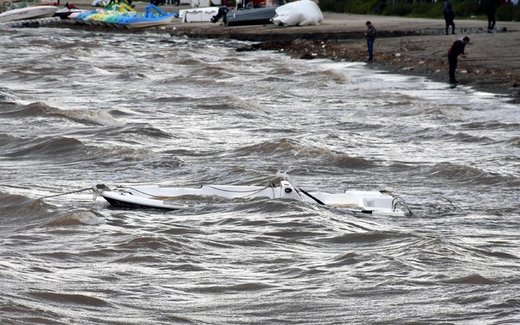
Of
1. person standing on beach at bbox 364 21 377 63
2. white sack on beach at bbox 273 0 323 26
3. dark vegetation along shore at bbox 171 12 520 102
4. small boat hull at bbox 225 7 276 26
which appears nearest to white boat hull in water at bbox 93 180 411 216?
dark vegetation along shore at bbox 171 12 520 102

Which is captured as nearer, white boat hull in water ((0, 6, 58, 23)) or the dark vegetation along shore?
the dark vegetation along shore

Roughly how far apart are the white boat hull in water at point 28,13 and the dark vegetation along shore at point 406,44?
16.8 m

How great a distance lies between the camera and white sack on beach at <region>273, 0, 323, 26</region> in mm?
67688

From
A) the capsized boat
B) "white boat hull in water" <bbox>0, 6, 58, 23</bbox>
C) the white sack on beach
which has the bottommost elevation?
"white boat hull in water" <bbox>0, 6, 58, 23</bbox>

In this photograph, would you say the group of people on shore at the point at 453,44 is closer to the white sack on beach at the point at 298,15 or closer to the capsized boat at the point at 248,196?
the white sack on beach at the point at 298,15

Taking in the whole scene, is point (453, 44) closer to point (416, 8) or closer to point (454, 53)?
point (454, 53)

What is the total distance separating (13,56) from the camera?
61.9 meters

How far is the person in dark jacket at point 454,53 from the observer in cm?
3891

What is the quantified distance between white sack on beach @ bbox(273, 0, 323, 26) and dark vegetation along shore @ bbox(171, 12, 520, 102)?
0.63 m

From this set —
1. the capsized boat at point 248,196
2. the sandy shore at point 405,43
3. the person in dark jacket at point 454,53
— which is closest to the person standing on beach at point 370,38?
the sandy shore at point 405,43

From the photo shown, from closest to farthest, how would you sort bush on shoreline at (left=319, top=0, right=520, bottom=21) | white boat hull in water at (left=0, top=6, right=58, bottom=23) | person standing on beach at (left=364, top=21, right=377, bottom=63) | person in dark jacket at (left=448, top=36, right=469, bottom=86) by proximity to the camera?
person in dark jacket at (left=448, top=36, right=469, bottom=86) → person standing on beach at (left=364, top=21, right=377, bottom=63) → bush on shoreline at (left=319, top=0, right=520, bottom=21) → white boat hull in water at (left=0, top=6, right=58, bottom=23)

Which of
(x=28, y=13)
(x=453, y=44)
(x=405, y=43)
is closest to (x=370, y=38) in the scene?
(x=405, y=43)

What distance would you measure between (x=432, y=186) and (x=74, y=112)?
15.4 m

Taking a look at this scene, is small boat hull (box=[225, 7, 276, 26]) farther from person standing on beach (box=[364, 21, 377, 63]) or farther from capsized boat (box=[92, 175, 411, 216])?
capsized boat (box=[92, 175, 411, 216])
